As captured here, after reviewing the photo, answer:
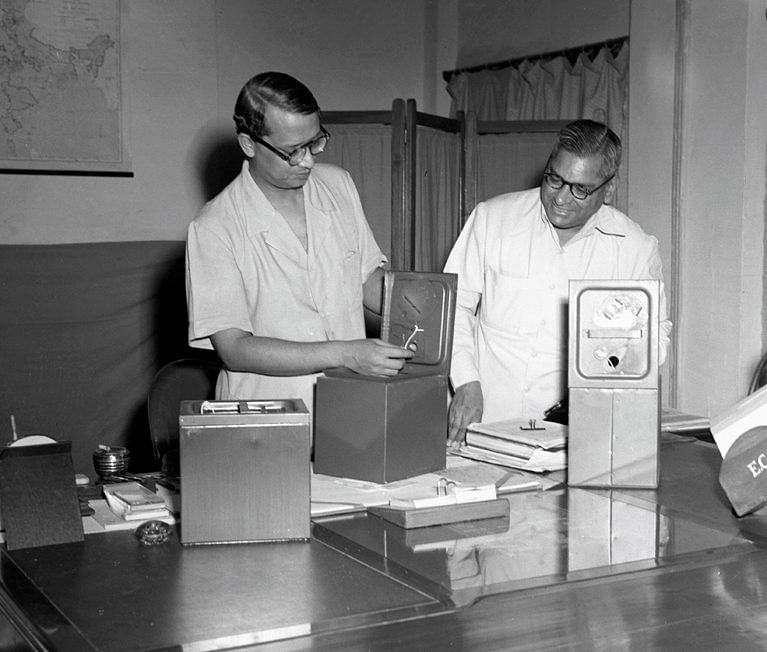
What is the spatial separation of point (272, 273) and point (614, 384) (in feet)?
2.91

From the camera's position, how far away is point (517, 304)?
2.70 meters

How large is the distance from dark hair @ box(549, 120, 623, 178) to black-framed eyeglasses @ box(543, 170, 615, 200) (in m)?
0.04

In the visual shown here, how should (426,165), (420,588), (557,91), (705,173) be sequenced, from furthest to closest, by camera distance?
(557,91)
(426,165)
(705,173)
(420,588)

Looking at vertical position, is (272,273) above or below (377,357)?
above

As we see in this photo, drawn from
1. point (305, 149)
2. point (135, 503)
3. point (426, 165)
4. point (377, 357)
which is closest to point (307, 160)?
point (305, 149)

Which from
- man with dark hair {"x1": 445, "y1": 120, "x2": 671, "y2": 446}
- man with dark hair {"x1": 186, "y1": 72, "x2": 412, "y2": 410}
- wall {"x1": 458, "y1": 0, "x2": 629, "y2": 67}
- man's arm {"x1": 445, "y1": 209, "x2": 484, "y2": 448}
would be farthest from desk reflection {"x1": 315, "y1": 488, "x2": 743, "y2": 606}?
wall {"x1": 458, "y1": 0, "x2": 629, "y2": 67}

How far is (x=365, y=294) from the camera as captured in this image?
2578mm

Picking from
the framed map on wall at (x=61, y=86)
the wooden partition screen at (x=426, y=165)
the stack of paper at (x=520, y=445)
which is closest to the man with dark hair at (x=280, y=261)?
the stack of paper at (x=520, y=445)

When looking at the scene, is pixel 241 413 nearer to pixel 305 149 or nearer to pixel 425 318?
pixel 425 318

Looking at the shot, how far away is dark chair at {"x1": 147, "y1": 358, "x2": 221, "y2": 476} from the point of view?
98.9 inches

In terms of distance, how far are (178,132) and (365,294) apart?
256 centimetres

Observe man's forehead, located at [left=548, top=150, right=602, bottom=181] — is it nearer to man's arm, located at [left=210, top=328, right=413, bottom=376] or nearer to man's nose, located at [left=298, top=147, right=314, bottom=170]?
man's nose, located at [left=298, top=147, right=314, bottom=170]

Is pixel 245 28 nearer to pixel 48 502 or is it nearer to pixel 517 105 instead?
pixel 517 105

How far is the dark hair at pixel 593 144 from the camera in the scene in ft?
8.14
